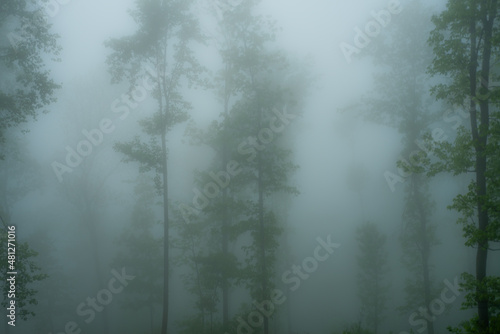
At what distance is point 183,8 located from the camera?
42.8 feet

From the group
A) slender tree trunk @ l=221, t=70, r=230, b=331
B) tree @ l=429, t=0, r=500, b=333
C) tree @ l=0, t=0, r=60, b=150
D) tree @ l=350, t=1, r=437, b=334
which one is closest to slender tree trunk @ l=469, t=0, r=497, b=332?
tree @ l=429, t=0, r=500, b=333

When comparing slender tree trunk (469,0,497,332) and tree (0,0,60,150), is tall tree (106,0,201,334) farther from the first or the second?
slender tree trunk (469,0,497,332)

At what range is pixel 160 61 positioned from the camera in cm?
1334

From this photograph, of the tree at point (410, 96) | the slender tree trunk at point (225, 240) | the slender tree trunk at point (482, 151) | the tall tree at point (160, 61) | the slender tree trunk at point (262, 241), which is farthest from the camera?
the tree at point (410, 96)

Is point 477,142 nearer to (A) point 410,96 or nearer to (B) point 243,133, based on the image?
(B) point 243,133

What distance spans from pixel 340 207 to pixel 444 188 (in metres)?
22.5

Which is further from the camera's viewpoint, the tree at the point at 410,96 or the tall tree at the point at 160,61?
the tree at the point at 410,96

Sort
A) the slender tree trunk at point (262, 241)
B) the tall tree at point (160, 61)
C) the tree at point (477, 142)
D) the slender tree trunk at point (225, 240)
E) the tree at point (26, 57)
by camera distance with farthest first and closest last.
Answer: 1. the slender tree trunk at point (225, 240)
2. the tall tree at point (160, 61)
3. the slender tree trunk at point (262, 241)
4. the tree at point (26, 57)
5. the tree at point (477, 142)

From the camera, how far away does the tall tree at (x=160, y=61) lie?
1266 centimetres

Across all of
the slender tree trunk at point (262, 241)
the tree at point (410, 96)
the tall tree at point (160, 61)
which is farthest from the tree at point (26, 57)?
the tree at point (410, 96)

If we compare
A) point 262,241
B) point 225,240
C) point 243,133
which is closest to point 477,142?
point 243,133

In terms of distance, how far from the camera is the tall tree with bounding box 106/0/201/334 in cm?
1266

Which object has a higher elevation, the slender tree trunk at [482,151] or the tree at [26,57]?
the tree at [26,57]

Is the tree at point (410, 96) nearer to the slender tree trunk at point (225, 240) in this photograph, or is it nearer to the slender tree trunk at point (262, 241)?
the slender tree trunk at point (262, 241)
